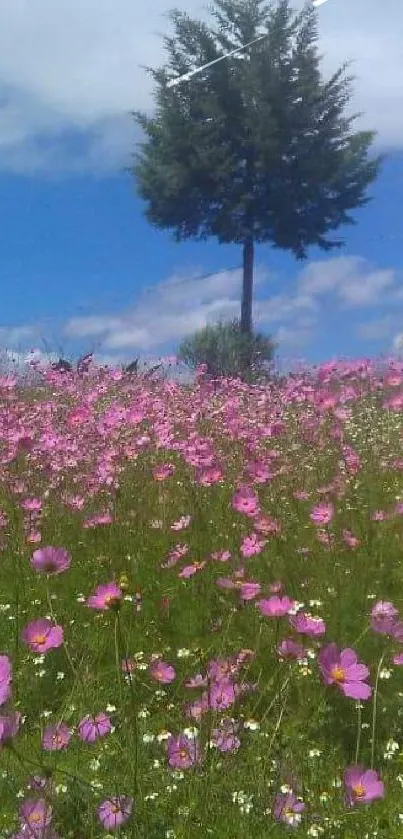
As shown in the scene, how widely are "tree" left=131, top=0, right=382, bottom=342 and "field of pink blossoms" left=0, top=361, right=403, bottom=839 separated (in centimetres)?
1678

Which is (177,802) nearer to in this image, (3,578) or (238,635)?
(238,635)

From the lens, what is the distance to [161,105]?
2472 centimetres

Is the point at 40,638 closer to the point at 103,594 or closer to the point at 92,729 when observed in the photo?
the point at 103,594

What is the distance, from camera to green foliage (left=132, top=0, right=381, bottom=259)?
A: 24.0m

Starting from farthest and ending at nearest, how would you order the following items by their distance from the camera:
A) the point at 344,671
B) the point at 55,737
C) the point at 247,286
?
the point at 247,286
the point at 55,737
the point at 344,671

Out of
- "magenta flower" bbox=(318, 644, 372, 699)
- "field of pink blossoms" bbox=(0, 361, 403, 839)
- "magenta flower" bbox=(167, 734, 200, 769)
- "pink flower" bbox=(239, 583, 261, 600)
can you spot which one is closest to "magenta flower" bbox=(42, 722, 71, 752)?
"field of pink blossoms" bbox=(0, 361, 403, 839)

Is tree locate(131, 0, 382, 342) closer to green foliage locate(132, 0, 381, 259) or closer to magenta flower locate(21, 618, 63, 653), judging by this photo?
green foliage locate(132, 0, 381, 259)

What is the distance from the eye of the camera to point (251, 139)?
24094 millimetres

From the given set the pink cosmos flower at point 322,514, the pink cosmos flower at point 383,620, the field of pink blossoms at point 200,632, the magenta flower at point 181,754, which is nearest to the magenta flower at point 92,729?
the field of pink blossoms at point 200,632


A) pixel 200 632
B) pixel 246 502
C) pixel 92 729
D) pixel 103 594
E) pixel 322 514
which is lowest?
pixel 92 729

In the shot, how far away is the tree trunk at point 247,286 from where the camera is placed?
24062mm

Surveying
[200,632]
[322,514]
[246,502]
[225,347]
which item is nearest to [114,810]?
[246,502]

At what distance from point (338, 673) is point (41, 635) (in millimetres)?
765

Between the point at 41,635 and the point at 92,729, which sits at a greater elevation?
the point at 41,635
